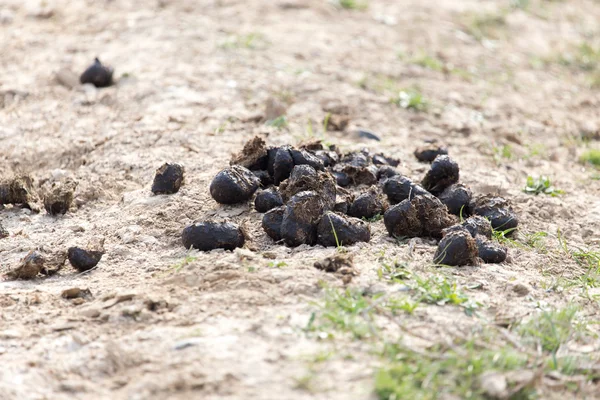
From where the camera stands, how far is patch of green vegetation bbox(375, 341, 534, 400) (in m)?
3.30

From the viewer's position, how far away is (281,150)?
5211 millimetres

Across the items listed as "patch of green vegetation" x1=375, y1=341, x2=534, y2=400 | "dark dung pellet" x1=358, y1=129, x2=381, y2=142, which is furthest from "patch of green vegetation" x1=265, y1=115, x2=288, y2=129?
"patch of green vegetation" x1=375, y1=341, x2=534, y2=400

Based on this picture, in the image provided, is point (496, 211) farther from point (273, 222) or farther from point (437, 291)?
point (273, 222)

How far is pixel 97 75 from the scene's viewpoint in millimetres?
7078

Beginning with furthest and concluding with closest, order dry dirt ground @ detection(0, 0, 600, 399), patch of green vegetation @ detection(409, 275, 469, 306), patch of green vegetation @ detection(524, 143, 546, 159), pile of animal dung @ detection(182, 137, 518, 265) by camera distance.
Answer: patch of green vegetation @ detection(524, 143, 546, 159), pile of animal dung @ detection(182, 137, 518, 265), patch of green vegetation @ detection(409, 275, 469, 306), dry dirt ground @ detection(0, 0, 600, 399)

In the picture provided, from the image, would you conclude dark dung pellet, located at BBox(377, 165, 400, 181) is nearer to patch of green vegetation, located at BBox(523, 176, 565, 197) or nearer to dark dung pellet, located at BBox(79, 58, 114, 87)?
patch of green vegetation, located at BBox(523, 176, 565, 197)

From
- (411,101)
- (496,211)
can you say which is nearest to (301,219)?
(496,211)

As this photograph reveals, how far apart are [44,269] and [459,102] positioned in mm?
4291

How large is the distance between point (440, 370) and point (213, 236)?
5.17 feet

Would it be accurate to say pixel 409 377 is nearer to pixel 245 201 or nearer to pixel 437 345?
pixel 437 345

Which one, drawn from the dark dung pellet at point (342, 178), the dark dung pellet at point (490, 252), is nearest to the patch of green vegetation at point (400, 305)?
the dark dung pellet at point (490, 252)

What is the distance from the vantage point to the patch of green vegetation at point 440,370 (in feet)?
10.8

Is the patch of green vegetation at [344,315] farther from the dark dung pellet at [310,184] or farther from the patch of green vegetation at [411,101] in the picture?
the patch of green vegetation at [411,101]

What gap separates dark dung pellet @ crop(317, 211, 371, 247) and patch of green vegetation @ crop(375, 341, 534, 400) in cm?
111
